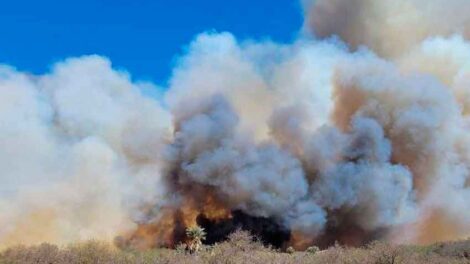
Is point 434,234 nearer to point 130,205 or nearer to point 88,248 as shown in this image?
point 130,205

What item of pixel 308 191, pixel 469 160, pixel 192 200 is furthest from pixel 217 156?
pixel 469 160

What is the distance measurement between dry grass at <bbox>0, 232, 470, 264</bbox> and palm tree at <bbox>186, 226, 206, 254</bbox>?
0.83 meters

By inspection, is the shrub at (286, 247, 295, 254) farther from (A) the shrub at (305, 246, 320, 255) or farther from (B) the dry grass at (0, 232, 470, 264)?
(B) the dry grass at (0, 232, 470, 264)

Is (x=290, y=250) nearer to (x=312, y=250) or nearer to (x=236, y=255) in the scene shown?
(x=312, y=250)

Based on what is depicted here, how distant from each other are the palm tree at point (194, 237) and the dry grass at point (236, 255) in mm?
826

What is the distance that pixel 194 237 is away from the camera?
5238 cm

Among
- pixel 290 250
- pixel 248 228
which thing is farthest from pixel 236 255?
pixel 290 250

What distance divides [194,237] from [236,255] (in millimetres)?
5482

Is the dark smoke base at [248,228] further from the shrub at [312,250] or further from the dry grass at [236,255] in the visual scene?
the shrub at [312,250]

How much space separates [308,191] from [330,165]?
2939 millimetres

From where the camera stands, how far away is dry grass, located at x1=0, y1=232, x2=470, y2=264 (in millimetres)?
41844

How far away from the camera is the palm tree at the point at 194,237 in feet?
171

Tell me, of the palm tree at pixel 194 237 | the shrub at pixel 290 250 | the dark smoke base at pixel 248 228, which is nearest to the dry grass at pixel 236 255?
the palm tree at pixel 194 237

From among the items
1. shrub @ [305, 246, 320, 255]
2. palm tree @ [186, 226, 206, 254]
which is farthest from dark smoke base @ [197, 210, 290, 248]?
shrub @ [305, 246, 320, 255]
